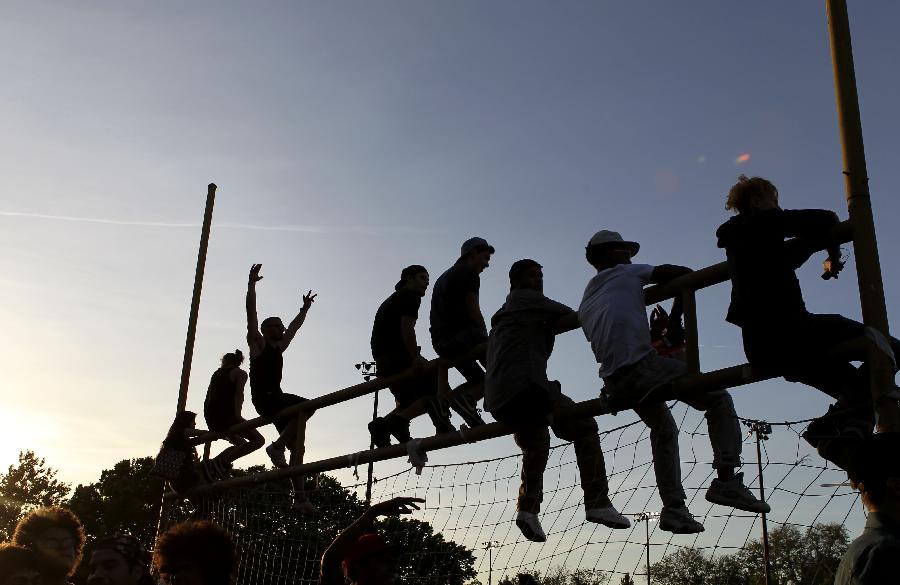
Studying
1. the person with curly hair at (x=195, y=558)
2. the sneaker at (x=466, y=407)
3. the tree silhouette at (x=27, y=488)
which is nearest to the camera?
the person with curly hair at (x=195, y=558)

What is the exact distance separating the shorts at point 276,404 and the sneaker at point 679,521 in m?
4.96

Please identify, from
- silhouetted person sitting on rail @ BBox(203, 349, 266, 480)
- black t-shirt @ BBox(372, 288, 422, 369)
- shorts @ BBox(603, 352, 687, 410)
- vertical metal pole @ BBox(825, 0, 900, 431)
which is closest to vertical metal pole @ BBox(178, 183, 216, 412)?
silhouetted person sitting on rail @ BBox(203, 349, 266, 480)

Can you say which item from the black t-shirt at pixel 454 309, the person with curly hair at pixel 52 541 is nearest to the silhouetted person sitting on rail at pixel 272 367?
the black t-shirt at pixel 454 309

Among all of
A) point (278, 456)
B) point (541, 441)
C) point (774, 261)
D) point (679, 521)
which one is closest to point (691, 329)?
point (774, 261)

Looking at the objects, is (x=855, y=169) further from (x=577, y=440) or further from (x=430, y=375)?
(x=430, y=375)

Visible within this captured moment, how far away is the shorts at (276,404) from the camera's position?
29.7 feet

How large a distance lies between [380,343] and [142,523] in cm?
4116

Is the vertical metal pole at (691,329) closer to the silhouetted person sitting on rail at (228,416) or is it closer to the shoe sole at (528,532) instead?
the shoe sole at (528,532)

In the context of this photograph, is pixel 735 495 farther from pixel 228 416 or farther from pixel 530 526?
pixel 228 416

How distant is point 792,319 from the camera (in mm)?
4164

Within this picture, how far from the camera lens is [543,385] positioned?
5578 millimetres

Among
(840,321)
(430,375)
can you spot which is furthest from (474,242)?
(840,321)

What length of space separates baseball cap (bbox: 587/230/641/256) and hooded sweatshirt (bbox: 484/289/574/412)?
0.49 m

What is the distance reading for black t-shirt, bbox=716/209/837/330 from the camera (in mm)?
4207
